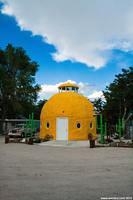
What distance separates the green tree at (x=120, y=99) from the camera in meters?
41.9

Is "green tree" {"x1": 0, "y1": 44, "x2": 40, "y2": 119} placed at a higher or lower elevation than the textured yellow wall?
higher

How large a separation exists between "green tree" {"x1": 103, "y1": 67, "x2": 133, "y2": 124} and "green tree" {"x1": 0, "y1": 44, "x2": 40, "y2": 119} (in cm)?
1493

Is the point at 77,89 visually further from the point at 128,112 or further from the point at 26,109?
the point at 26,109

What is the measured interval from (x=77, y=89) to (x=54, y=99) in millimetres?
3682

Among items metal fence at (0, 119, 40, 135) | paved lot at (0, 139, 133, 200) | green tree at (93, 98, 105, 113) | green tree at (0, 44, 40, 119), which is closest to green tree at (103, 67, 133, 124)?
green tree at (93, 98, 105, 113)

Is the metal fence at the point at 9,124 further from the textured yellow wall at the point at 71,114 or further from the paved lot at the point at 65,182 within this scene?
the paved lot at the point at 65,182

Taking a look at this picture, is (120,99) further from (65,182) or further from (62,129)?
(65,182)

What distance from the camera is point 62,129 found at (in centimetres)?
3981

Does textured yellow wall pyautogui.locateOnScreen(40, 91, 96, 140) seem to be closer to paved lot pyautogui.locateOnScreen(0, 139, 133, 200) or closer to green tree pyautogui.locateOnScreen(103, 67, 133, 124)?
green tree pyautogui.locateOnScreen(103, 67, 133, 124)

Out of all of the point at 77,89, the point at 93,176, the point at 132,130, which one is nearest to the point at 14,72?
the point at 77,89

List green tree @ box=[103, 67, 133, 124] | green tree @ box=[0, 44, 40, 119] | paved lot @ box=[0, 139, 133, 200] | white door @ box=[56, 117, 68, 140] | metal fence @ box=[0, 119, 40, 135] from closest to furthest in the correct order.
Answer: paved lot @ box=[0, 139, 133, 200]
white door @ box=[56, 117, 68, 140]
green tree @ box=[103, 67, 133, 124]
green tree @ box=[0, 44, 40, 119]
metal fence @ box=[0, 119, 40, 135]

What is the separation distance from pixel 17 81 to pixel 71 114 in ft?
57.5

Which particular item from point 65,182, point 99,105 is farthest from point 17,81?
point 65,182

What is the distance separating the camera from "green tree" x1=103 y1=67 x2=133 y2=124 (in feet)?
137
